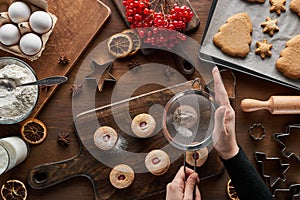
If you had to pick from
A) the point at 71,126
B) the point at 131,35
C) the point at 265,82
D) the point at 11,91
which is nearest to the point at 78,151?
the point at 71,126

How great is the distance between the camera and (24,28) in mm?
1479

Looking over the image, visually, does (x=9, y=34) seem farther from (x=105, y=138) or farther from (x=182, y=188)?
(x=182, y=188)

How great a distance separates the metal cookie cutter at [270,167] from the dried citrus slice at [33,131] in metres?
0.68

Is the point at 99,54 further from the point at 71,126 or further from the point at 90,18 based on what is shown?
the point at 71,126

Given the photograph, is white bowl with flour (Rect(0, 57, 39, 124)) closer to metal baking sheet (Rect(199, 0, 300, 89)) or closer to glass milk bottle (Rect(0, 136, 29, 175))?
glass milk bottle (Rect(0, 136, 29, 175))

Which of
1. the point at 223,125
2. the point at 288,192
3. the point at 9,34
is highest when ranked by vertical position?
the point at 9,34

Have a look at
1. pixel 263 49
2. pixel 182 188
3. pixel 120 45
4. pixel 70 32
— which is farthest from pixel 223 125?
pixel 70 32

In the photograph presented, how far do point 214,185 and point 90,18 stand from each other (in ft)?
2.18

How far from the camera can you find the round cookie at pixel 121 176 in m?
1.53

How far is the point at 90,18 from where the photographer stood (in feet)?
5.16

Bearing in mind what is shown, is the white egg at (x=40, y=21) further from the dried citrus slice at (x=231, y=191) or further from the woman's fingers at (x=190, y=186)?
the dried citrus slice at (x=231, y=191)

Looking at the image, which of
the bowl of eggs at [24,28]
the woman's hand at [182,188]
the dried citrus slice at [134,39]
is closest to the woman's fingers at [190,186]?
the woman's hand at [182,188]

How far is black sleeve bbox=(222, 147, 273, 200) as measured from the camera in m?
1.37

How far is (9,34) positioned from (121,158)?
510 mm
